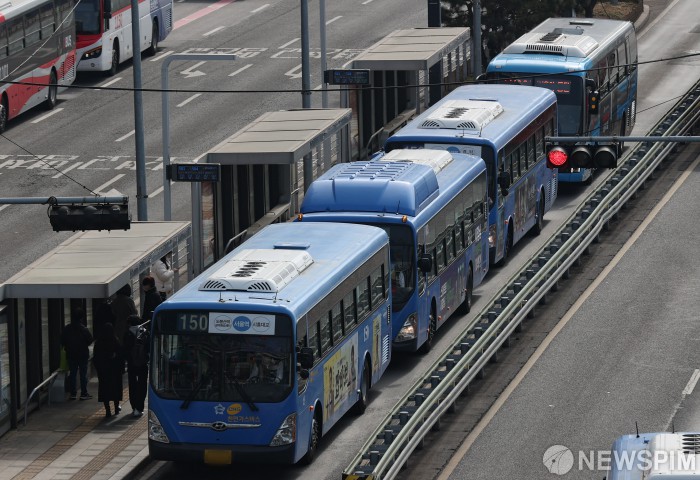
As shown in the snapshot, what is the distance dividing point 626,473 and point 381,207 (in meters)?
13.5

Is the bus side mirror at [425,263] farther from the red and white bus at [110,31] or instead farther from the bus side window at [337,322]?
the red and white bus at [110,31]

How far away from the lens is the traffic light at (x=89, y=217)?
26812 mm

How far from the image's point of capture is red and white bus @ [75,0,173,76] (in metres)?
54.5

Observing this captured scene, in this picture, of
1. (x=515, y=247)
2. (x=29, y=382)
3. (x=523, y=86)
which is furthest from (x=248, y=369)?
(x=523, y=86)

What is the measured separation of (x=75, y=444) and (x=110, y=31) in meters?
31.1

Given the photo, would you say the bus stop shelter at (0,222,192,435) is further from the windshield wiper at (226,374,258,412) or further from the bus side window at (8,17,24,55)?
the bus side window at (8,17,24,55)

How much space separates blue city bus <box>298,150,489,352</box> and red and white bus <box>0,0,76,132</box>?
16989mm

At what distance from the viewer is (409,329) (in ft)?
99.6

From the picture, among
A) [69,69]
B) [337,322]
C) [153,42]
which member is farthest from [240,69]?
[337,322]

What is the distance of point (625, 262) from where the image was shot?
122ft

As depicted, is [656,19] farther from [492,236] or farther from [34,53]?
[492,236]

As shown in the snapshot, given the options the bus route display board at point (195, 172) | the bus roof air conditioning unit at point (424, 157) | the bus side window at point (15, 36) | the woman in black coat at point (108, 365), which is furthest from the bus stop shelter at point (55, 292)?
the bus side window at point (15, 36)

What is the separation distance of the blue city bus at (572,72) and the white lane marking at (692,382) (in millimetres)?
13581

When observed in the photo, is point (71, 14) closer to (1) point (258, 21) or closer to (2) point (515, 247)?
(1) point (258, 21)
